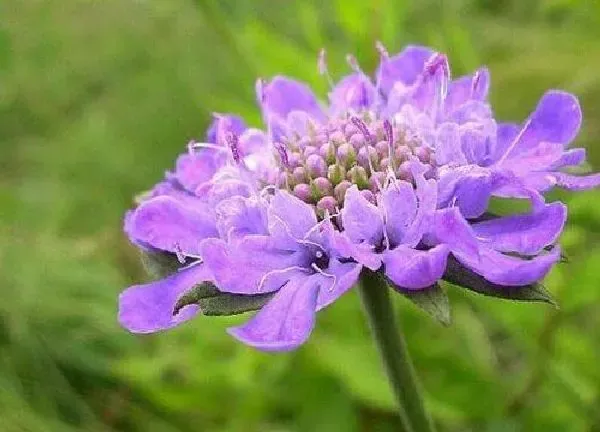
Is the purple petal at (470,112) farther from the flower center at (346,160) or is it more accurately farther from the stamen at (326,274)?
the stamen at (326,274)

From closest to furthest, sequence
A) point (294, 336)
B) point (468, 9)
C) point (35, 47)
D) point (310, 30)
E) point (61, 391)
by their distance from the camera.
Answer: point (294, 336)
point (310, 30)
point (61, 391)
point (468, 9)
point (35, 47)

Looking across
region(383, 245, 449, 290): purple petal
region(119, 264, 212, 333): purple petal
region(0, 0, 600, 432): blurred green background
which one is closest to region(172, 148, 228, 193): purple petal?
region(119, 264, 212, 333): purple petal

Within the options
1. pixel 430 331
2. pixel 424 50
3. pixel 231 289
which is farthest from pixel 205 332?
pixel 231 289

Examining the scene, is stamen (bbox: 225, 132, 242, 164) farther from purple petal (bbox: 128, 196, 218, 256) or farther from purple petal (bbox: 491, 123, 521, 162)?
purple petal (bbox: 491, 123, 521, 162)

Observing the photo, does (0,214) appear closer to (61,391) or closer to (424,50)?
(61,391)

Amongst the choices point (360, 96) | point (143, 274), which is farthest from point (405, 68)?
point (143, 274)

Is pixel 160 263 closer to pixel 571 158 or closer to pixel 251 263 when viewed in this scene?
pixel 251 263
